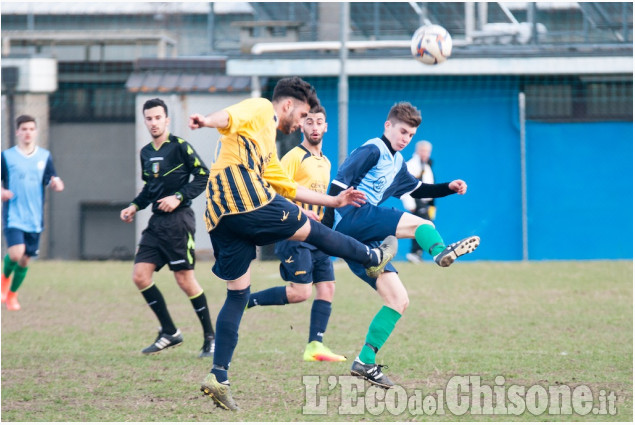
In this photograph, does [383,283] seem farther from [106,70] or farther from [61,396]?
[106,70]

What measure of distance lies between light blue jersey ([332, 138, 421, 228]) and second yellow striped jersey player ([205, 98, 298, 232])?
0.83 metres

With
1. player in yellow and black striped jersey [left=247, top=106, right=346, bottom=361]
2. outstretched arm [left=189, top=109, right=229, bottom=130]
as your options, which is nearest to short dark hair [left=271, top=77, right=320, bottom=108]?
outstretched arm [left=189, top=109, right=229, bottom=130]

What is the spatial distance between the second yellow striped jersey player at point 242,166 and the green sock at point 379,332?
3.88 feet

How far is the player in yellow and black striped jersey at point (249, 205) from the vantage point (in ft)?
17.3

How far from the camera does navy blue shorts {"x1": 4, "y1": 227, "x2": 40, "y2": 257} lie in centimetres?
995

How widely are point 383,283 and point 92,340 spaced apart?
3.11 m

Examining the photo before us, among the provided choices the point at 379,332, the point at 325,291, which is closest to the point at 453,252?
the point at 379,332

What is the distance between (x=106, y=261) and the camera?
639 inches

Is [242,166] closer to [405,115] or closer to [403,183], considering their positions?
[405,115]

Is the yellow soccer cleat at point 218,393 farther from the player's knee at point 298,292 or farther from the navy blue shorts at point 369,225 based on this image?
the player's knee at point 298,292

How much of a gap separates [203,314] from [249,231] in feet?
7.66

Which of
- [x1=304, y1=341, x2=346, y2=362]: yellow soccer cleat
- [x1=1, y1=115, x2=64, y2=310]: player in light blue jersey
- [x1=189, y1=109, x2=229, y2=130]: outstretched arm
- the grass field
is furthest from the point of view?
[x1=1, y1=115, x2=64, y2=310]: player in light blue jersey

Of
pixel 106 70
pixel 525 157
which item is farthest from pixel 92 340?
pixel 106 70

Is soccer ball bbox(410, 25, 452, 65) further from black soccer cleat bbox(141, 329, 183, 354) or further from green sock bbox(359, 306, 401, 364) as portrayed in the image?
green sock bbox(359, 306, 401, 364)
